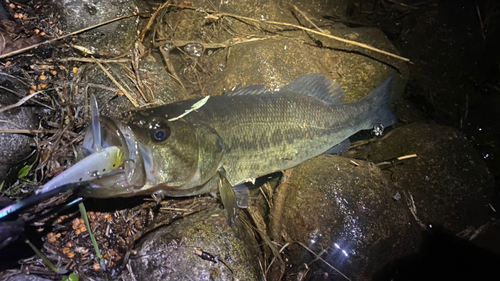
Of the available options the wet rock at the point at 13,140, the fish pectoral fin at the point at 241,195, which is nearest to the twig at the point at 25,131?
the wet rock at the point at 13,140

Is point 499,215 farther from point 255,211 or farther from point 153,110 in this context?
point 153,110

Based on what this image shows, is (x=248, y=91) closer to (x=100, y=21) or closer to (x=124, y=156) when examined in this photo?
(x=124, y=156)

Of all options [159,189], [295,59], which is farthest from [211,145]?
[295,59]

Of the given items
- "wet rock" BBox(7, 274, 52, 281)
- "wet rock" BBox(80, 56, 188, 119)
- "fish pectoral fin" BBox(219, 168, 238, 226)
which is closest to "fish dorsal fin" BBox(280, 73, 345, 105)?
"fish pectoral fin" BBox(219, 168, 238, 226)

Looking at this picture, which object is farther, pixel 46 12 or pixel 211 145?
pixel 46 12

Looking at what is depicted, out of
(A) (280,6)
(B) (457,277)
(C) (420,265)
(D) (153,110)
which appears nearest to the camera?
(D) (153,110)

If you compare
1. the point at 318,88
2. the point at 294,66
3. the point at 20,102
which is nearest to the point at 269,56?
the point at 294,66

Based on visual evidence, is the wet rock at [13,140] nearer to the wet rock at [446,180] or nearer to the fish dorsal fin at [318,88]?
the fish dorsal fin at [318,88]
